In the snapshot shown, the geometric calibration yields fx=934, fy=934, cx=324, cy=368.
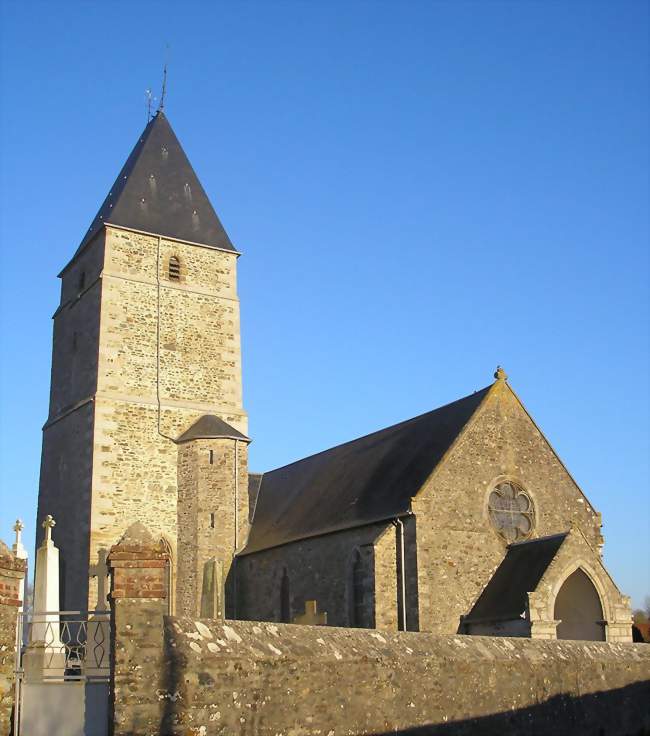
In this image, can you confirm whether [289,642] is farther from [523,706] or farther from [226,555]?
[226,555]

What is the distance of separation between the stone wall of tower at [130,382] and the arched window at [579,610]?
1071 cm

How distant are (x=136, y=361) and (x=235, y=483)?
4.64 meters

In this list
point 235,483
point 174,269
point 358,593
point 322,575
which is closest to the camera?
point 358,593

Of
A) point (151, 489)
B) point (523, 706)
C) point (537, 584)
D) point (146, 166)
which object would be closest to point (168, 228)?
point (146, 166)

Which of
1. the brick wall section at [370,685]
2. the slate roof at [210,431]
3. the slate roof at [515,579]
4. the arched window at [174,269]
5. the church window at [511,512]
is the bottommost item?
the brick wall section at [370,685]

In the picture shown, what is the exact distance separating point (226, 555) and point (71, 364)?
7.84m

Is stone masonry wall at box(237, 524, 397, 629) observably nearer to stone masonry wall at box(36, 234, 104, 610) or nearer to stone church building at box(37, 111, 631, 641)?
stone church building at box(37, 111, 631, 641)

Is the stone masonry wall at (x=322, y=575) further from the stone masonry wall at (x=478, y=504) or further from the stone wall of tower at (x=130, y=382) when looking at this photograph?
the stone wall of tower at (x=130, y=382)

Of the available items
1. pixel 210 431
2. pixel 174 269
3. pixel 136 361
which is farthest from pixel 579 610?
pixel 174 269

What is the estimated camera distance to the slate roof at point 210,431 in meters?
26.7

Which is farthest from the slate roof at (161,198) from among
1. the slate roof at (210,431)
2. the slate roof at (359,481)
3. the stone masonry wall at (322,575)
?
the stone masonry wall at (322,575)

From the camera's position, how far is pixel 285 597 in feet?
80.3

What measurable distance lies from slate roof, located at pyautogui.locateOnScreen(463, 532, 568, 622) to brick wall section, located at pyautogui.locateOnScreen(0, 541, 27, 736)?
488 inches

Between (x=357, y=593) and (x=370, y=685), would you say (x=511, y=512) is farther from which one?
(x=370, y=685)
